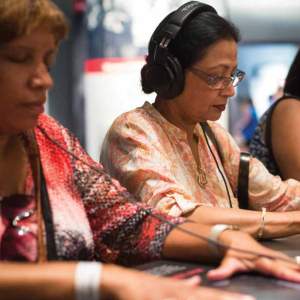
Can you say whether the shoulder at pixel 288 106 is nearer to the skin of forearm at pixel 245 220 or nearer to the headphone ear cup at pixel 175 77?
the headphone ear cup at pixel 175 77

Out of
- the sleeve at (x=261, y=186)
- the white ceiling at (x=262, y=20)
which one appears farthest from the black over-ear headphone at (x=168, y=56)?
the white ceiling at (x=262, y=20)

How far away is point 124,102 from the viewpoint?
356cm

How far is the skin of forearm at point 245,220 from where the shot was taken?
1690 mm

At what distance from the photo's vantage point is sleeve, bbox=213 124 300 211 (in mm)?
2082

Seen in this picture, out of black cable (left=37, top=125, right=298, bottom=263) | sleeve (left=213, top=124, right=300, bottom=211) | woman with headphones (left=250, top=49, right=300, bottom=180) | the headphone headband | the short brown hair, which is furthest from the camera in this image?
woman with headphones (left=250, top=49, right=300, bottom=180)

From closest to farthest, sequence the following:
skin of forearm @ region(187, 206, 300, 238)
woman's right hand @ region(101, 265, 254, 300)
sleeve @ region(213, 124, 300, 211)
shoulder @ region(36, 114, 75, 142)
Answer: woman's right hand @ region(101, 265, 254, 300)
shoulder @ region(36, 114, 75, 142)
skin of forearm @ region(187, 206, 300, 238)
sleeve @ region(213, 124, 300, 211)

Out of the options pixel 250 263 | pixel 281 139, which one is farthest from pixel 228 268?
pixel 281 139

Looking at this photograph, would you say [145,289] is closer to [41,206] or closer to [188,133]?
[41,206]

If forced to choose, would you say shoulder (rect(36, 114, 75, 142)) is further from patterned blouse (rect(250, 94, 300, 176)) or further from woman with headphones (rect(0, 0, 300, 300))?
patterned blouse (rect(250, 94, 300, 176))

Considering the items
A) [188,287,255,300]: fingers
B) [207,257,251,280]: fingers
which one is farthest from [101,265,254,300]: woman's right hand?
[207,257,251,280]: fingers

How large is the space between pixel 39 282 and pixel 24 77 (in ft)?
1.16

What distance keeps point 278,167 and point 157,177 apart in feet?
2.40

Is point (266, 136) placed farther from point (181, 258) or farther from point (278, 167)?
point (181, 258)

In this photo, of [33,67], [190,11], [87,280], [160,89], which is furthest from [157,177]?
[87,280]
